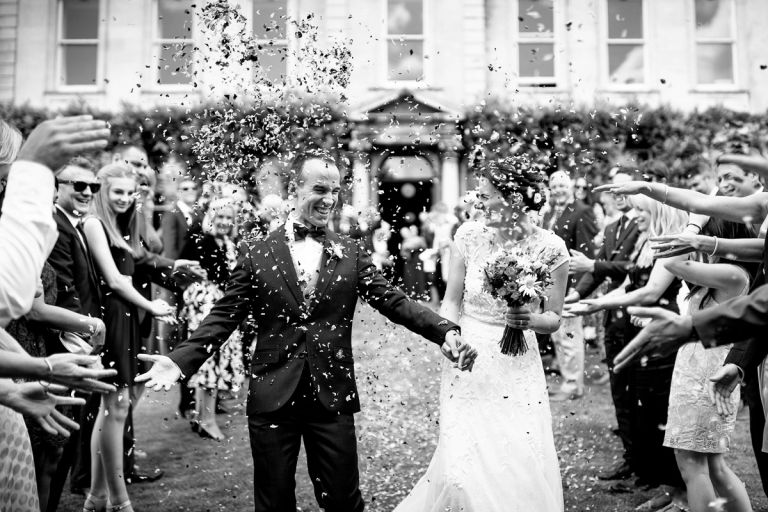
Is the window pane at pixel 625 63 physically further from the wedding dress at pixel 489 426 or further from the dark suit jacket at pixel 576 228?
the wedding dress at pixel 489 426

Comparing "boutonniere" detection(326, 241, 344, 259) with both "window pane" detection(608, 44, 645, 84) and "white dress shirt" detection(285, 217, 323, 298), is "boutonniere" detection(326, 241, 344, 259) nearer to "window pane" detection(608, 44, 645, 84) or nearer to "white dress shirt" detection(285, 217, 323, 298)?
"white dress shirt" detection(285, 217, 323, 298)

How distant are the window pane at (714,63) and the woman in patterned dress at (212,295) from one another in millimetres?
16419

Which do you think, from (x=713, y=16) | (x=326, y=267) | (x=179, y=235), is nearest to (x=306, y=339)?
(x=326, y=267)

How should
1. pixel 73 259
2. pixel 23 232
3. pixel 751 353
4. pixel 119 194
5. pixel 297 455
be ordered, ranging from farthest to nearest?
pixel 119 194
pixel 73 259
pixel 297 455
pixel 751 353
pixel 23 232

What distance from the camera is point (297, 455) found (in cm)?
354

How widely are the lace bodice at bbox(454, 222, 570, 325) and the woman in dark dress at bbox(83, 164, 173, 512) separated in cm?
208

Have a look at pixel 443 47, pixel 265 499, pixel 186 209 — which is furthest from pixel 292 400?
pixel 443 47

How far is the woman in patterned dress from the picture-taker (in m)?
6.50

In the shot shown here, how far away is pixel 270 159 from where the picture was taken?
4832mm

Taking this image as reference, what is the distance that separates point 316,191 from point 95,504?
278 cm

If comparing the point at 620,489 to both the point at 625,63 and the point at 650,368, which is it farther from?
the point at 625,63

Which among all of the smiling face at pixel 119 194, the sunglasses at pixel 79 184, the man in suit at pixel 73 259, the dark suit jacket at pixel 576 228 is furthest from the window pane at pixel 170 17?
the sunglasses at pixel 79 184

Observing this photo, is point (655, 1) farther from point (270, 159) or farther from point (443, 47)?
point (270, 159)

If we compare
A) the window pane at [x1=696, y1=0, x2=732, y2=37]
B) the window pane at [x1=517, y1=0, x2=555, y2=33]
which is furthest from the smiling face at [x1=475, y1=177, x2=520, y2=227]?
the window pane at [x1=696, y1=0, x2=732, y2=37]
